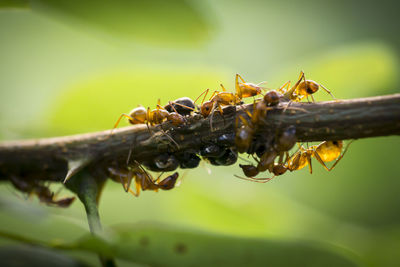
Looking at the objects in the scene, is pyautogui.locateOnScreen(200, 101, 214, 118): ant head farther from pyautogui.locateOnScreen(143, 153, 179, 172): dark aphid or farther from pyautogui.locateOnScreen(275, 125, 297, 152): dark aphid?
pyautogui.locateOnScreen(275, 125, 297, 152): dark aphid

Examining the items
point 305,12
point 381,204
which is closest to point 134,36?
point 381,204

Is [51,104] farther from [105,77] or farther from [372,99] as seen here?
[372,99]

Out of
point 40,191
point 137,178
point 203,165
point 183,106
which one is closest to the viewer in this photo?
point 183,106

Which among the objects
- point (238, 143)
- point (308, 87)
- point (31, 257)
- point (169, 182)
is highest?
point (308, 87)

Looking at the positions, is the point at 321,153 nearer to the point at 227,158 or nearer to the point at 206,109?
the point at 227,158

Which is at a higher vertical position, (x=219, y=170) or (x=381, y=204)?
(x=219, y=170)

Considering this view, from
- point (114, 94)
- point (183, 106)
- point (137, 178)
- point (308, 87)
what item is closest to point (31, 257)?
point (137, 178)

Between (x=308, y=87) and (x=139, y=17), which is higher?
(x=139, y=17)

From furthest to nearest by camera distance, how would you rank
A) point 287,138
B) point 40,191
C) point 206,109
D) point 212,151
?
point 40,191 → point 206,109 → point 212,151 → point 287,138
